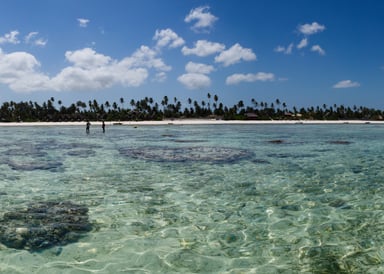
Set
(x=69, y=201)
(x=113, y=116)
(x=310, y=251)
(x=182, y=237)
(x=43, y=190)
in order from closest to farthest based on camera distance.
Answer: (x=310, y=251), (x=182, y=237), (x=69, y=201), (x=43, y=190), (x=113, y=116)

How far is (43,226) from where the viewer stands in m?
8.13

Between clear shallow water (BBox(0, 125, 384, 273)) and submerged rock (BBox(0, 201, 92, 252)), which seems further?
submerged rock (BBox(0, 201, 92, 252))

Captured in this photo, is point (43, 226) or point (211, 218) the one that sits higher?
point (43, 226)

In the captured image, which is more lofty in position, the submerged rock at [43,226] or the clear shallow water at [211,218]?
the submerged rock at [43,226]

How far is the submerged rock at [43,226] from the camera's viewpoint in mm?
7288

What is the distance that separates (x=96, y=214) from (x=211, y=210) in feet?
10.4

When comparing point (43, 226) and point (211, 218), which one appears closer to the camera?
point (43, 226)

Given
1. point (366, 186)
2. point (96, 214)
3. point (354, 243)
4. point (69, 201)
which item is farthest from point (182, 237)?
point (366, 186)

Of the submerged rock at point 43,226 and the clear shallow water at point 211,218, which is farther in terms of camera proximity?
the submerged rock at point 43,226

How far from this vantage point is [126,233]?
311 inches

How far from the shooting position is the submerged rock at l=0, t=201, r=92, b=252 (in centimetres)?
729

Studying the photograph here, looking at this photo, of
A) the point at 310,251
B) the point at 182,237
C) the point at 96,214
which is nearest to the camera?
the point at 310,251

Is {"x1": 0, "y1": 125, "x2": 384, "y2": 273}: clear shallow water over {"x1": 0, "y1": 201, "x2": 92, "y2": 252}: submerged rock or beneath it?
beneath

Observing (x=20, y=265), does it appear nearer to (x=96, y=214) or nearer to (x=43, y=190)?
(x=96, y=214)
